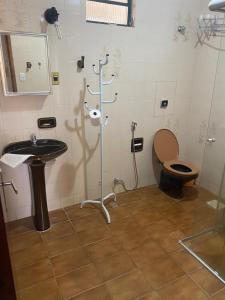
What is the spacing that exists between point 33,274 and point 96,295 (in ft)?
1.72

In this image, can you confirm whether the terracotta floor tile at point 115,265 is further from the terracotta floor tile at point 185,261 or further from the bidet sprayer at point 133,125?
the bidet sprayer at point 133,125

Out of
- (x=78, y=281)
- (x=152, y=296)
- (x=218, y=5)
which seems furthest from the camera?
(x=78, y=281)

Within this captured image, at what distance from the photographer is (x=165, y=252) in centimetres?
203

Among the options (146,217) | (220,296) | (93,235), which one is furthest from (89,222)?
(220,296)

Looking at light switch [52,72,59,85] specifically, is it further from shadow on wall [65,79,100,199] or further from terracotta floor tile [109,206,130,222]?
terracotta floor tile [109,206,130,222]

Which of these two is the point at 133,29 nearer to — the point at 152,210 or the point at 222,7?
the point at 222,7

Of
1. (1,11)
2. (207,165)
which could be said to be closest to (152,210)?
(207,165)

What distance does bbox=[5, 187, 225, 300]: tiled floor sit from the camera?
168 cm

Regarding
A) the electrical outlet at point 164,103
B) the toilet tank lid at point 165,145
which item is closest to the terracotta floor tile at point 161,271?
the toilet tank lid at point 165,145

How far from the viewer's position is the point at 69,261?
1925mm

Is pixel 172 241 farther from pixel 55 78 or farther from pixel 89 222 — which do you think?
pixel 55 78

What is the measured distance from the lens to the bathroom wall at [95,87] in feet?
6.90

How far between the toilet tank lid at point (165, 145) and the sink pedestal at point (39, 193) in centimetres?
145

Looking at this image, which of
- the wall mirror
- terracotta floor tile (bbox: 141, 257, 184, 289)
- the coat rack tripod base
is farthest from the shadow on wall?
terracotta floor tile (bbox: 141, 257, 184, 289)
